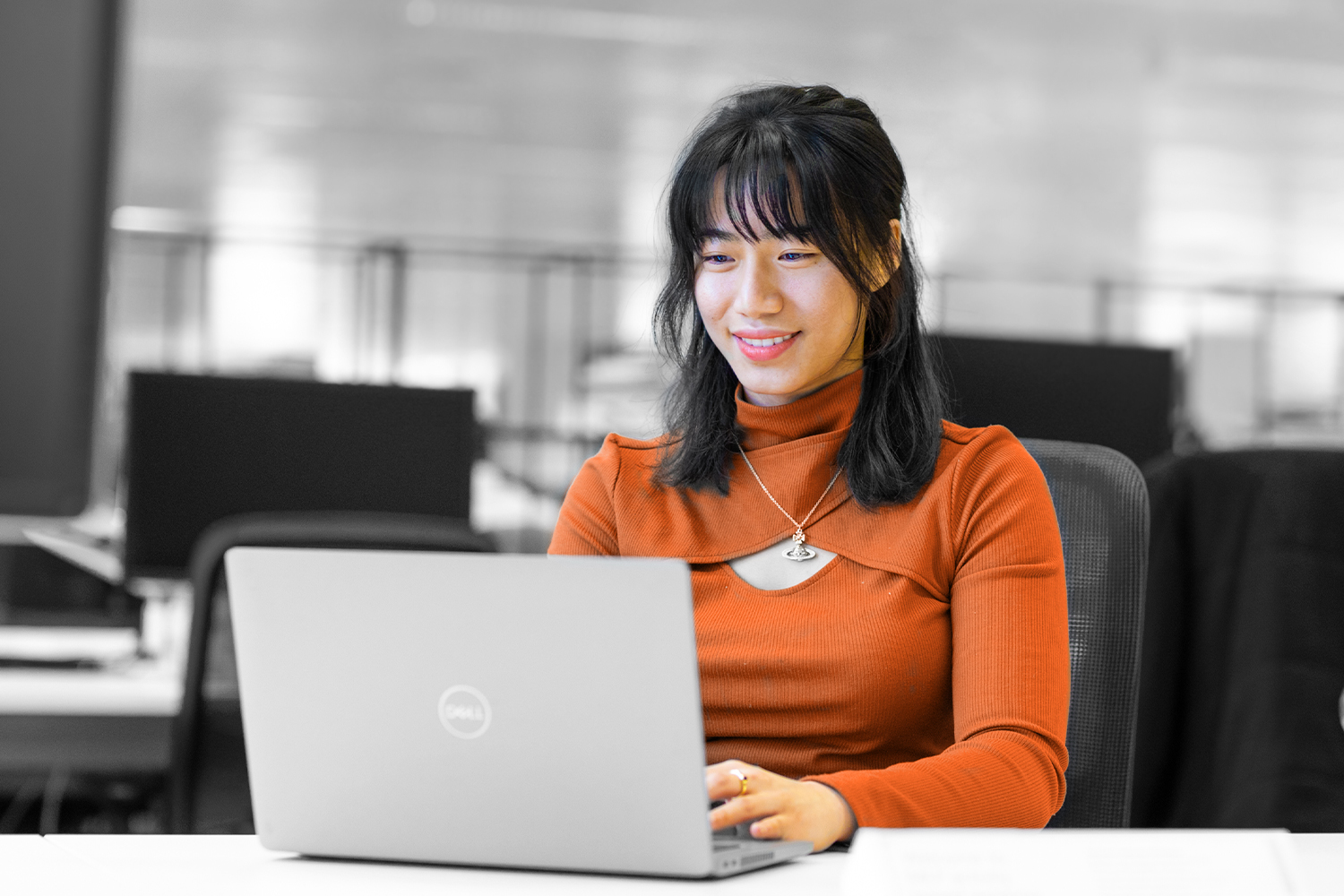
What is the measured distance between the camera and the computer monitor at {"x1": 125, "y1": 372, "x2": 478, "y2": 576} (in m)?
2.37

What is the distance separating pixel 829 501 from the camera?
4.55ft

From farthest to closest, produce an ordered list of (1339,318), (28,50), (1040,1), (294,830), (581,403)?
1. (1339,318)
2. (581,403)
3. (1040,1)
4. (294,830)
5. (28,50)

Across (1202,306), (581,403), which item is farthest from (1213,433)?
(581,403)

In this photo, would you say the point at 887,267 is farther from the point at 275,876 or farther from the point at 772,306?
the point at 275,876

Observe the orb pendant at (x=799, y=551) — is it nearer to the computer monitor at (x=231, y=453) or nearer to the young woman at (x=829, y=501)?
the young woman at (x=829, y=501)

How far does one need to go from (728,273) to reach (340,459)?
47.3 inches

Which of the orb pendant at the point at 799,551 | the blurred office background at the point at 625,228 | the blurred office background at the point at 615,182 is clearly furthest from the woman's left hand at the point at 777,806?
the blurred office background at the point at 615,182

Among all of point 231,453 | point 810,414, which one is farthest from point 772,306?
point 231,453

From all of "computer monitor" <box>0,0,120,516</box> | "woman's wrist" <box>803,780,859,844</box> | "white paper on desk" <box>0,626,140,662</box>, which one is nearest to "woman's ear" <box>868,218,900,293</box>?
"woman's wrist" <box>803,780,859,844</box>

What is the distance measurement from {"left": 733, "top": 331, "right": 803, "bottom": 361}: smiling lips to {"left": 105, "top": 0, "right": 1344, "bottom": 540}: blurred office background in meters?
1.32

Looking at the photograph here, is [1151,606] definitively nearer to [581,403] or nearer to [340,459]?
[340,459]

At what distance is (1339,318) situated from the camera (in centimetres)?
958

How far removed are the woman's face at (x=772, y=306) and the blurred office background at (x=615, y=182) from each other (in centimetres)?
130

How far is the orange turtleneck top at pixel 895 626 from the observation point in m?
1.21
